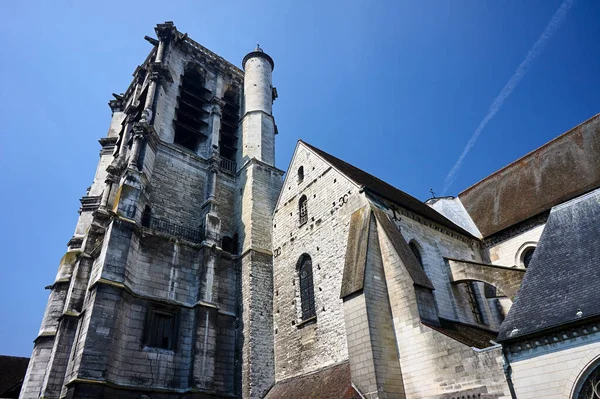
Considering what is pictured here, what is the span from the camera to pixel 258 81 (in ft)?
72.4

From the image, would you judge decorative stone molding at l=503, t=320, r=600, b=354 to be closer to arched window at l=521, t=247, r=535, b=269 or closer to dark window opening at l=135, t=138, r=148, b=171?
arched window at l=521, t=247, r=535, b=269

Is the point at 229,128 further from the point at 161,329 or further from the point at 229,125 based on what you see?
the point at 161,329

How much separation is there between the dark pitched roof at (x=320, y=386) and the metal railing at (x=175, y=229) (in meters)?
6.27

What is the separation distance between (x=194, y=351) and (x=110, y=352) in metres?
2.47

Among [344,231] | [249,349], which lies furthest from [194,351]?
[344,231]

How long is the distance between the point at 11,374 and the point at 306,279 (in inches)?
715

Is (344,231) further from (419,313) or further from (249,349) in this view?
(249,349)

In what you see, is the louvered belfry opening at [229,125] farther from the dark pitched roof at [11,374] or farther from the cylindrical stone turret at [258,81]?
the dark pitched roof at [11,374]

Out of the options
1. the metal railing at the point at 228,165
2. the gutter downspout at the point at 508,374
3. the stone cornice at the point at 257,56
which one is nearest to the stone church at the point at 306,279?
the gutter downspout at the point at 508,374

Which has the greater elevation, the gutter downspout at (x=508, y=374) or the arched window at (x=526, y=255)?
the arched window at (x=526, y=255)

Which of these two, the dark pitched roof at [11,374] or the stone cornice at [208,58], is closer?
the dark pitched roof at [11,374]

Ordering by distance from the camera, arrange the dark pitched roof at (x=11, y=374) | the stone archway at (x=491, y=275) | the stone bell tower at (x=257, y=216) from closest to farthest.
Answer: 1. the stone archway at (x=491, y=275)
2. the stone bell tower at (x=257, y=216)
3. the dark pitched roof at (x=11, y=374)

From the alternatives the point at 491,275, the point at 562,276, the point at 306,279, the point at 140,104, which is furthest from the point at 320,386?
the point at 140,104

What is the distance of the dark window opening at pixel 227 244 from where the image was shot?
16413mm
